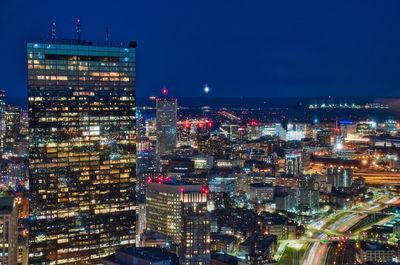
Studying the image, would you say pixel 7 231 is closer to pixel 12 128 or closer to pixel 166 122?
pixel 12 128

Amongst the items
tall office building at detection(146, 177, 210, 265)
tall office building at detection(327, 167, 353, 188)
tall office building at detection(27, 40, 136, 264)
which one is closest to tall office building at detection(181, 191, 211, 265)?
tall office building at detection(146, 177, 210, 265)

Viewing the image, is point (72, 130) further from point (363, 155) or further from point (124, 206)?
point (363, 155)

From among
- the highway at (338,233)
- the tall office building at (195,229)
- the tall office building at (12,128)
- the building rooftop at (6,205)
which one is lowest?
the highway at (338,233)

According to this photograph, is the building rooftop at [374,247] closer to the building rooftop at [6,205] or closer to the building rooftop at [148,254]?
the building rooftop at [148,254]

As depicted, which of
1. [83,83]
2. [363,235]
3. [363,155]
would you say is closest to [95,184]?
[83,83]

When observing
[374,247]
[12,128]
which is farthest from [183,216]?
[12,128]

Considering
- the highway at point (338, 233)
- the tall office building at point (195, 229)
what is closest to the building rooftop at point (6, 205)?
the tall office building at point (195, 229)
